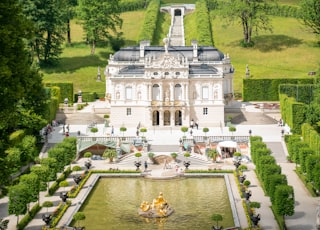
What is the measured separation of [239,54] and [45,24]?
3658 centimetres

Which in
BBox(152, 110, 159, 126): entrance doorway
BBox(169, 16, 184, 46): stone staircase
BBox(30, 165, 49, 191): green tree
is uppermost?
BBox(169, 16, 184, 46): stone staircase

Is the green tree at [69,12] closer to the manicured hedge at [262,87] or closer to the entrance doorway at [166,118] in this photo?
the manicured hedge at [262,87]

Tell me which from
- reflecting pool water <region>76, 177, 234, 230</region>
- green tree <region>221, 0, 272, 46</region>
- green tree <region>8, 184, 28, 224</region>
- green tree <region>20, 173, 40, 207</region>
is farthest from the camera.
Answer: green tree <region>221, 0, 272, 46</region>

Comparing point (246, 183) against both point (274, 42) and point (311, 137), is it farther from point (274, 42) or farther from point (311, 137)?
point (274, 42)

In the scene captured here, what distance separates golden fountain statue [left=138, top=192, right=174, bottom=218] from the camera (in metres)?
58.3

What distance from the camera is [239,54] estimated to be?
13350 cm

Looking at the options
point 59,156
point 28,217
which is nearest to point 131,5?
point 59,156

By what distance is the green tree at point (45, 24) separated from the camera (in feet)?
389

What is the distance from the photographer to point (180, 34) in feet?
497

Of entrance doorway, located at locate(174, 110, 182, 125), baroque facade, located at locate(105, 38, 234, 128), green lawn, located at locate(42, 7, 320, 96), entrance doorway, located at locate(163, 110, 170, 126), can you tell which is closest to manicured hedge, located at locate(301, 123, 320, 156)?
baroque facade, located at locate(105, 38, 234, 128)

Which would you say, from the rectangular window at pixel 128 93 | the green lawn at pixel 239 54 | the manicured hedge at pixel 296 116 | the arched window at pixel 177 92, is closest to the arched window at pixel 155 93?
the arched window at pixel 177 92

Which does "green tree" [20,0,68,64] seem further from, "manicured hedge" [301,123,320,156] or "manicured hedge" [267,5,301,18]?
"manicured hedge" [267,5,301,18]

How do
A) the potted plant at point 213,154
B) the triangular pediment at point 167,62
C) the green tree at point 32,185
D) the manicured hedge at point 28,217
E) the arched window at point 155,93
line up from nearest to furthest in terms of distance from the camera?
the manicured hedge at point 28,217
the green tree at point 32,185
the potted plant at point 213,154
the triangular pediment at point 167,62
the arched window at point 155,93

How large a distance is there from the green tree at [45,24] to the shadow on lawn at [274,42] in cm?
3759
